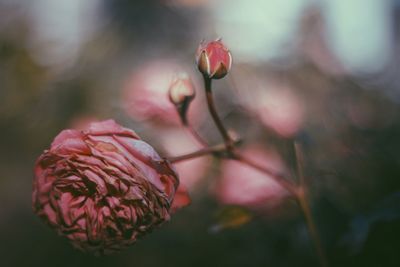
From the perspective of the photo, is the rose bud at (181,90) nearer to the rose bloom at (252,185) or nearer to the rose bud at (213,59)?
the rose bud at (213,59)

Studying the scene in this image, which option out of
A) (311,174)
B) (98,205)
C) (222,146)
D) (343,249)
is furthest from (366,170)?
(98,205)

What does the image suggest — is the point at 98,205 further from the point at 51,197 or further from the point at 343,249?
the point at 343,249

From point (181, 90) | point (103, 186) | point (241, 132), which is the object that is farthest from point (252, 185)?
point (103, 186)

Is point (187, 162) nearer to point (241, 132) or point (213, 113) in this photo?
point (241, 132)

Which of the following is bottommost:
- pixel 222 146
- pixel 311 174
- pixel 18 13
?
pixel 311 174

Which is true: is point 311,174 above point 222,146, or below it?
below

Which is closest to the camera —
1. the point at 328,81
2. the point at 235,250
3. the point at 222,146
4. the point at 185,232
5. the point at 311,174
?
the point at 222,146

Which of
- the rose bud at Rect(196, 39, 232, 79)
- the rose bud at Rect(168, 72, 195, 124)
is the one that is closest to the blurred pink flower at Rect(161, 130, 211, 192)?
the rose bud at Rect(168, 72, 195, 124)
